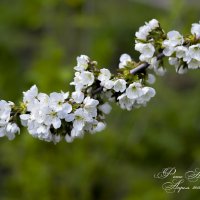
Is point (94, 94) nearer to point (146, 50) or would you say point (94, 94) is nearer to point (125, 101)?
point (125, 101)

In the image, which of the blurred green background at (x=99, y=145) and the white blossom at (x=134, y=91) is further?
the blurred green background at (x=99, y=145)

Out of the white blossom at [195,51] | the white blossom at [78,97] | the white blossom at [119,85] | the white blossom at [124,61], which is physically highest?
the white blossom at [124,61]

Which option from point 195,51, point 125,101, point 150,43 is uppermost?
point 150,43

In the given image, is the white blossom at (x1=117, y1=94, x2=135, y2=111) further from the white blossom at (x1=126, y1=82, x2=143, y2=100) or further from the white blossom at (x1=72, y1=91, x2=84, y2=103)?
the white blossom at (x1=72, y1=91, x2=84, y2=103)

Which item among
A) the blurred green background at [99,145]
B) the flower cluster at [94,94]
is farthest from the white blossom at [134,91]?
the blurred green background at [99,145]

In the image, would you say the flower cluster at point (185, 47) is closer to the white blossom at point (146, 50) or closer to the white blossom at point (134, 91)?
the white blossom at point (146, 50)

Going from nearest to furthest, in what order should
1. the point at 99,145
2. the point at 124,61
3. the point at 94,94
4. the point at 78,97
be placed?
1. the point at 78,97
2. the point at 94,94
3. the point at 124,61
4. the point at 99,145

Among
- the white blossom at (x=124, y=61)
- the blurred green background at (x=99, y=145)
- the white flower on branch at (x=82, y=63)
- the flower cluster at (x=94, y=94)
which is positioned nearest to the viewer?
the flower cluster at (x=94, y=94)

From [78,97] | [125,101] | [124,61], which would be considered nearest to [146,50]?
[124,61]
